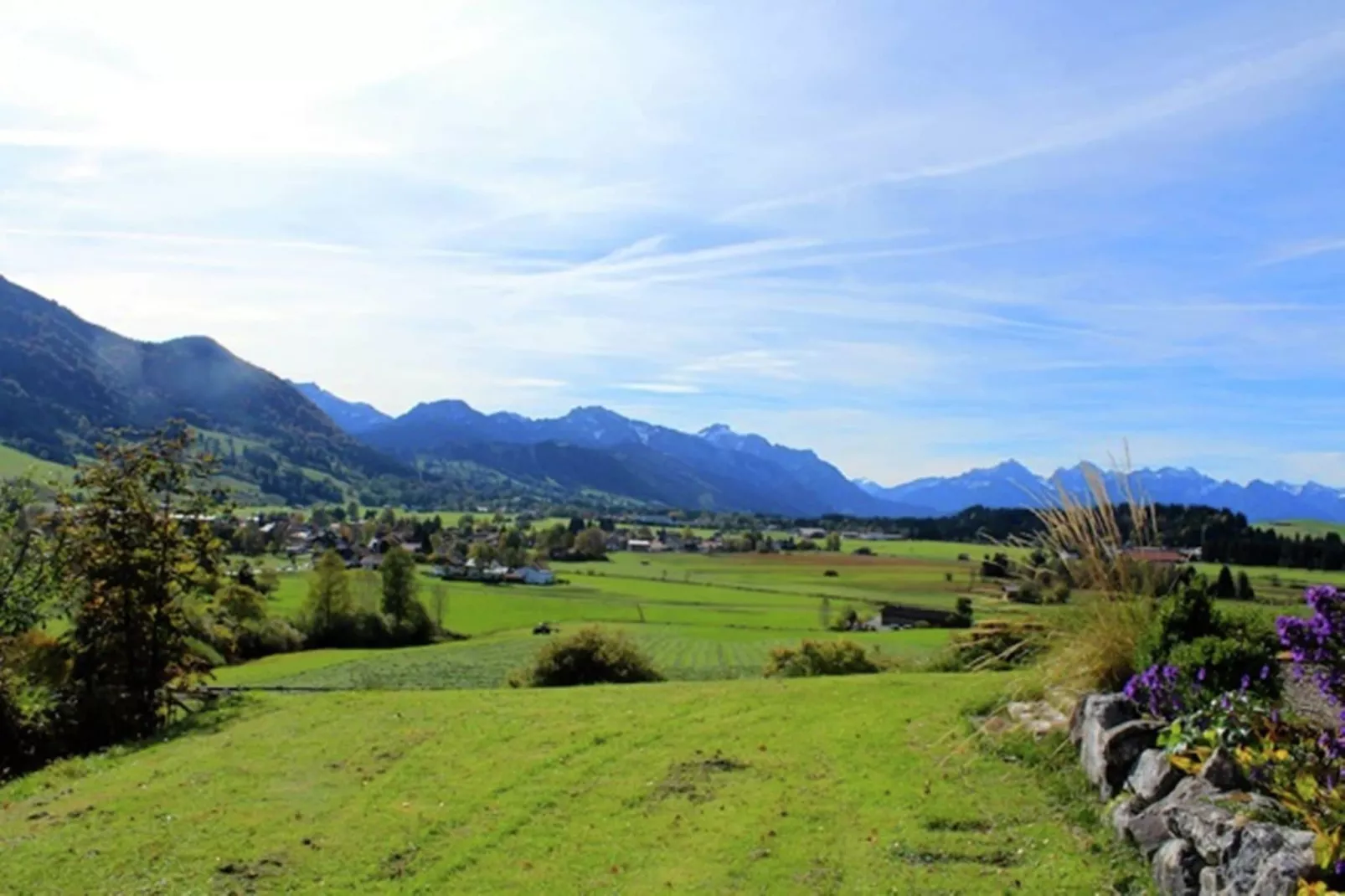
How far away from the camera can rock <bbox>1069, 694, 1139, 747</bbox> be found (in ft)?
28.6

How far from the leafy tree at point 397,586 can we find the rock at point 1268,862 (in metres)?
70.0

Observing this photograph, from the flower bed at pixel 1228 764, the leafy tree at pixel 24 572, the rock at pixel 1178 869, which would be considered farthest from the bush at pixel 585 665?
the rock at pixel 1178 869

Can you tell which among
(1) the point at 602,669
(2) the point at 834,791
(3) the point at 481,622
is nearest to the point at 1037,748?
(2) the point at 834,791

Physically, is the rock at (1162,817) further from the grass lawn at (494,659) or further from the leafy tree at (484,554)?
the leafy tree at (484,554)

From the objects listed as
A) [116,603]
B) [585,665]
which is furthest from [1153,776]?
[585,665]

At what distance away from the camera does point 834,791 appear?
10141 millimetres

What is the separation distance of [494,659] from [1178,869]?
145 ft

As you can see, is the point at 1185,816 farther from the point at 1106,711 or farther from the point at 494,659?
the point at 494,659

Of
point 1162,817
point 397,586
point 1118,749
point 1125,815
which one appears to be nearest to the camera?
point 1162,817

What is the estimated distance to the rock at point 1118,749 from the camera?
27.1 ft

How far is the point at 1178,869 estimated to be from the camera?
638 cm

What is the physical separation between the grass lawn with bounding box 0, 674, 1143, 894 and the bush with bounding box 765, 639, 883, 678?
11147 millimetres

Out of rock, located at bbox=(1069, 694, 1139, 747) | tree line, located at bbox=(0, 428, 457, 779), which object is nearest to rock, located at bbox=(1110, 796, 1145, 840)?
rock, located at bbox=(1069, 694, 1139, 747)

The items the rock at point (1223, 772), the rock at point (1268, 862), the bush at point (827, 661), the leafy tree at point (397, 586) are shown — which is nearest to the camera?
the rock at point (1268, 862)
